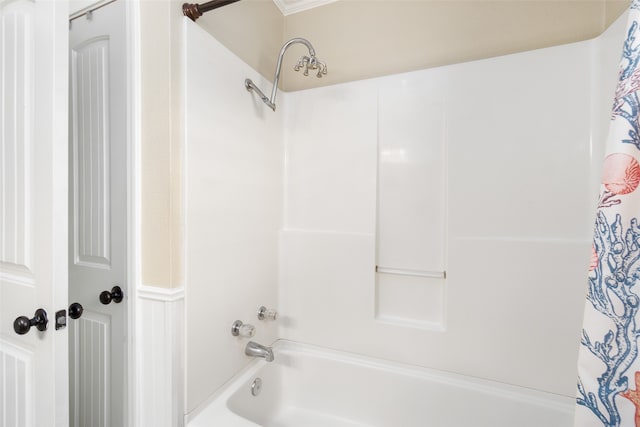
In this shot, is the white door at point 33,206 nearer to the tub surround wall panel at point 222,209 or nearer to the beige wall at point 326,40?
the beige wall at point 326,40

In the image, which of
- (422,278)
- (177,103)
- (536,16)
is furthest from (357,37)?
(422,278)

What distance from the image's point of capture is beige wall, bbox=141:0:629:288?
1032mm

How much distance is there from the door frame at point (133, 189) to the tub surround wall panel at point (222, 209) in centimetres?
20

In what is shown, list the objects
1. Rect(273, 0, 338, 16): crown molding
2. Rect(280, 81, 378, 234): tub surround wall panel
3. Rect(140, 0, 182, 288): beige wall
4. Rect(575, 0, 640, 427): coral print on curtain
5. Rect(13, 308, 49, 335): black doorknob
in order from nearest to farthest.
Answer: Rect(575, 0, 640, 427): coral print on curtain
Rect(13, 308, 49, 335): black doorknob
Rect(140, 0, 182, 288): beige wall
Rect(280, 81, 378, 234): tub surround wall panel
Rect(273, 0, 338, 16): crown molding

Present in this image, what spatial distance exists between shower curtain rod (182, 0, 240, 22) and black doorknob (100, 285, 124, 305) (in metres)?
1.12

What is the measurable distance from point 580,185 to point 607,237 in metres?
0.88

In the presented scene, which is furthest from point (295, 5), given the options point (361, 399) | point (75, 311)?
point (361, 399)

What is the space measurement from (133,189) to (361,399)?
151cm

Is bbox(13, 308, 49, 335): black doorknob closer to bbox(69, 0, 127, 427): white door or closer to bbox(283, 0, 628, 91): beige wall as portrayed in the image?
bbox(69, 0, 127, 427): white door

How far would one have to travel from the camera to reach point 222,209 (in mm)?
1258

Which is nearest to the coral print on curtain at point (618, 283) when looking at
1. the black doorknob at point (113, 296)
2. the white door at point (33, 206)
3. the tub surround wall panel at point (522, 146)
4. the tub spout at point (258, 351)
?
the tub surround wall panel at point (522, 146)

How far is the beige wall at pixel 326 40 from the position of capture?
3.39ft

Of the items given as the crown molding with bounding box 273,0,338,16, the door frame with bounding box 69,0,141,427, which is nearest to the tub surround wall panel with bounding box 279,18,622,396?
the crown molding with bounding box 273,0,338,16

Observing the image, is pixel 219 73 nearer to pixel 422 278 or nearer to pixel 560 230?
pixel 422 278
